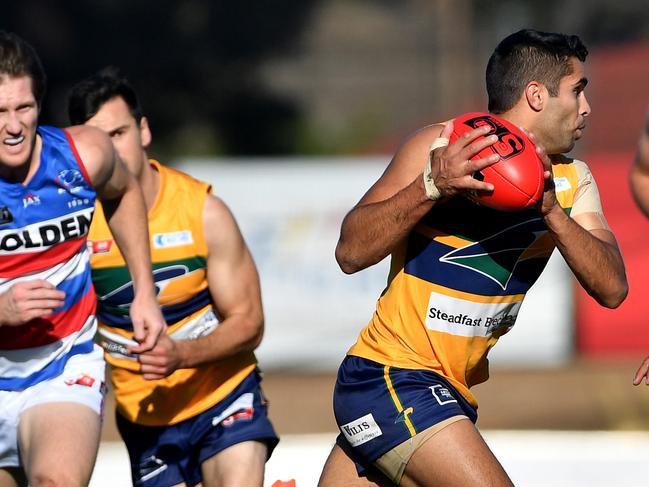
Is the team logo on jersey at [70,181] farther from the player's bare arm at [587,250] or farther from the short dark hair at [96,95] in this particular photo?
the player's bare arm at [587,250]

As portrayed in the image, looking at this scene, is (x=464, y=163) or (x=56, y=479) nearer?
(x=464, y=163)

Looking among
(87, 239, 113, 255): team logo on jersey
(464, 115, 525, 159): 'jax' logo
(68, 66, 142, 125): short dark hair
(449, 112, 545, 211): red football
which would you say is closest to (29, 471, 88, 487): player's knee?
(87, 239, 113, 255): team logo on jersey

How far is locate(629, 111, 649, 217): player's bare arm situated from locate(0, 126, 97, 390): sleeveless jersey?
2498 millimetres

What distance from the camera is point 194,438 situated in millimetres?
5727

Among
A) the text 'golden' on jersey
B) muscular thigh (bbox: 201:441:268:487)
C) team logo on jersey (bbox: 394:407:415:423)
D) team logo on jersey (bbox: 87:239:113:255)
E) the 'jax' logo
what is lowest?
muscular thigh (bbox: 201:441:268:487)

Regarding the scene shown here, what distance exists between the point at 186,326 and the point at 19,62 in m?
1.72

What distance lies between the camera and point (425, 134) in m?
4.59

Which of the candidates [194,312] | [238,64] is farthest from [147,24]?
[194,312]

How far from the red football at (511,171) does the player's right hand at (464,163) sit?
0.08ft

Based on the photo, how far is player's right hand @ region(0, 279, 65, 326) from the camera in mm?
4426

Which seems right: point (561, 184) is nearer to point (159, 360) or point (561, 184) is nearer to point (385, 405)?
point (385, 405)

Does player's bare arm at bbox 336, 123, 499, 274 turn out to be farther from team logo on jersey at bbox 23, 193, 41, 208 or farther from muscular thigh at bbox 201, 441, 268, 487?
muscular thigh at bbox 201, 441, 268, 487

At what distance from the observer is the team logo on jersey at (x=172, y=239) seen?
18.8 ft

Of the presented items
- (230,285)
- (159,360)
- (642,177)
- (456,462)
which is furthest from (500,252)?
(230,285)
